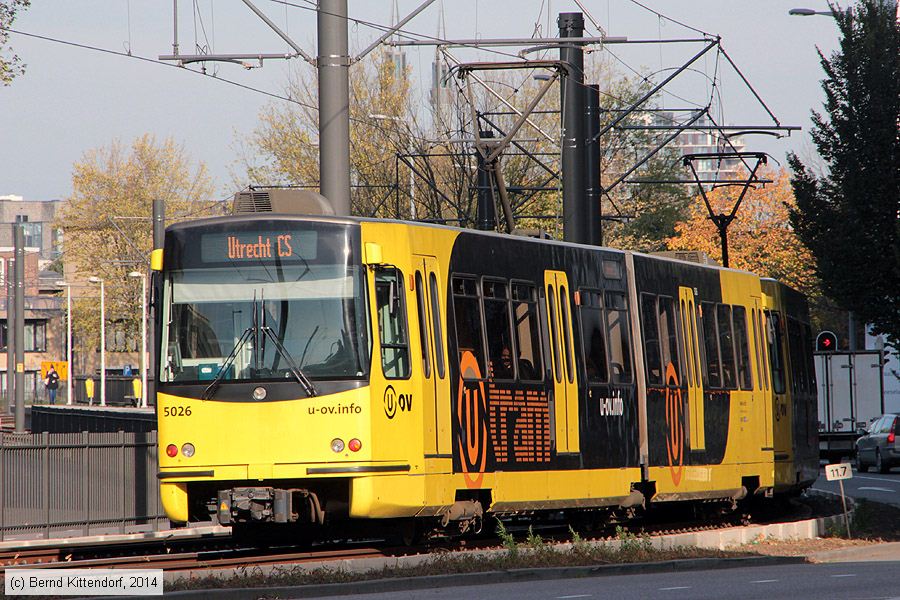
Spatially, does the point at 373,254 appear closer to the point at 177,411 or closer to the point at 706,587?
the point at 177,411

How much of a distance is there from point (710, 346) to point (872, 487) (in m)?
13.6

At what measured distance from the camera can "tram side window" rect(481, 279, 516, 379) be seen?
16.6 m

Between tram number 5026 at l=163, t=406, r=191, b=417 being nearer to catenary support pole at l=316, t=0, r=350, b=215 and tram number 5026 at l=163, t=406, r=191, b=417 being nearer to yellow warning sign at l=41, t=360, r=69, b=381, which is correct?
catenary support pole at l=316, t=0, r=350, b=215

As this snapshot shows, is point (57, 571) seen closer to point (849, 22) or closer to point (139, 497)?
point (139, 497)

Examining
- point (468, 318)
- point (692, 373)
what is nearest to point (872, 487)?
point (692, 373)

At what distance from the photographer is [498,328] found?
55.0 feet

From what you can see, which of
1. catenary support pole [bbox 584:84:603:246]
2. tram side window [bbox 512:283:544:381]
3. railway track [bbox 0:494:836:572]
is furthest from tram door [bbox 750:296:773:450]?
tram side window [bbox 512:283:544:381]

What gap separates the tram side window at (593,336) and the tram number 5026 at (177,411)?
16.7 feet

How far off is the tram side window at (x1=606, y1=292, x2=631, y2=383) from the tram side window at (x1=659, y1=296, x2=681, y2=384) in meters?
0.94

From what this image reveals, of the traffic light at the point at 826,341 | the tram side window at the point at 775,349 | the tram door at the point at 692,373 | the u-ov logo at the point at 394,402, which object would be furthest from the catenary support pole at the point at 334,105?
the traffic light at the point at 826,341

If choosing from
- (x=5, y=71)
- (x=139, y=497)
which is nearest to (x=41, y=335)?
(x=5, y=71)

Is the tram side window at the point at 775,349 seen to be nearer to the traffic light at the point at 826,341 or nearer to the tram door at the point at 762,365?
the tram door at the point at 762,365

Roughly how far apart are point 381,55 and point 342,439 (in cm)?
3568

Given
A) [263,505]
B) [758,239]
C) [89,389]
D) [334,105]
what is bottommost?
[263,505]
